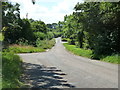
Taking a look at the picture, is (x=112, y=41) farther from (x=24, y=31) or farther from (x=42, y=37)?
(x=42, y=37)

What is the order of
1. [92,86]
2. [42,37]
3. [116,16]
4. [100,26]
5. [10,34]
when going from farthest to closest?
[42,37], [10,34], [100,26], [116,16], [92,86]

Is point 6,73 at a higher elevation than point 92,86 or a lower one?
higher

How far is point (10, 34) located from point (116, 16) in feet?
80.4

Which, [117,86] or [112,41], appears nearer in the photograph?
[117,86]

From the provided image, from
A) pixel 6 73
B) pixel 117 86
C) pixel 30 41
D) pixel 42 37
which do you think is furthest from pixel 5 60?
pixel 42 37

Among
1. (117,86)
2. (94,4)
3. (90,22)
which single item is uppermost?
(94,4)

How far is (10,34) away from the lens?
36.5m

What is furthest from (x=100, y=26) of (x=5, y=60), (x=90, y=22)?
(x=5, y=60)

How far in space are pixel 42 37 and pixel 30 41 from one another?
596 inches

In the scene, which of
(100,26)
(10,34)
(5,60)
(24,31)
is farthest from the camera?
(24,31)

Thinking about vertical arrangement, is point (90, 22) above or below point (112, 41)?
above

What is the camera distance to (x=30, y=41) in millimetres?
40438

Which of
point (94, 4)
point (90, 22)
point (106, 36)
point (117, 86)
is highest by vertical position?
point (94, 4)

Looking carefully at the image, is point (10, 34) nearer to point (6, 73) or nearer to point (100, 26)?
point (100, 26)
